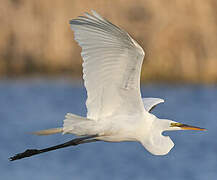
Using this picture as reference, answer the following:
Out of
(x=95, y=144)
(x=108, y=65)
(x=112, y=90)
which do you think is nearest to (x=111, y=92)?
(x=112, y=90)

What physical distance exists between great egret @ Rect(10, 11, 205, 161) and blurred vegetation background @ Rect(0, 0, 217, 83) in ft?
28.3

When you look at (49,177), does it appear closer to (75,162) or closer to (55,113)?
(75,162)

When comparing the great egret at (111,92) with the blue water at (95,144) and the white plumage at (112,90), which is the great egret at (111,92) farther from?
the blue water at (95,144)

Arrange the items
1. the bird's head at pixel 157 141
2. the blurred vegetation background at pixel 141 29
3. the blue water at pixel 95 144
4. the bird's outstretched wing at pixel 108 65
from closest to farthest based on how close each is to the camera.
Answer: the bird's outstretched wing at pixel 108 65 < the bird's head at pixel 157 141 < the blue water at pixel 95 144 < the blurred vegetation background at pixel 141 29

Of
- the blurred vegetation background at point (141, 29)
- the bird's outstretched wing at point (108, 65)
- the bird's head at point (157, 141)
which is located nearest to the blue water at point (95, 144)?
the blurred vegetation background at point (141, 29)

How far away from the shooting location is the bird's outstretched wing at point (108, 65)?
4.82m

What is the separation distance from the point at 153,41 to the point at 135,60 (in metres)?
9.35

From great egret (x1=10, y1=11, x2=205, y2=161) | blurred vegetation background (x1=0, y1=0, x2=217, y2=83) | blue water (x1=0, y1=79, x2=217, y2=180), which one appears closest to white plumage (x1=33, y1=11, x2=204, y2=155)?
great egret (x1=10, y1=11, x2=205, y2=161)

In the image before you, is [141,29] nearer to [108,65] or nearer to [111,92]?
[111,92]

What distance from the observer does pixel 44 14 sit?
14.2m

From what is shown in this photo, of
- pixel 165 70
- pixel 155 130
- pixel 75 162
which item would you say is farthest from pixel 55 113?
pixel 155 130

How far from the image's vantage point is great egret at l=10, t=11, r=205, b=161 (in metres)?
4.86

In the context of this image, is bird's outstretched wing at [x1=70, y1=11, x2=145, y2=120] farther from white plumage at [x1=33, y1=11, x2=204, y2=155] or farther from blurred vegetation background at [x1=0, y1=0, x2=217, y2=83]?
blurred vegetation background at [x1=0, y1=0, x2=217, y2=83]

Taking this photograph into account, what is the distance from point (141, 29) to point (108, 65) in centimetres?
931
